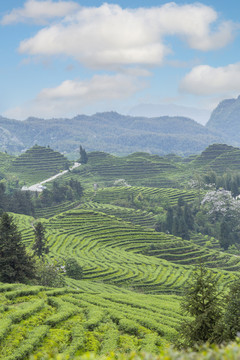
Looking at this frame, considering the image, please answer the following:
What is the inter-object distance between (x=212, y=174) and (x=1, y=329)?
511 ft

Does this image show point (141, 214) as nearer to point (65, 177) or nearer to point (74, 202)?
point (74, 202)

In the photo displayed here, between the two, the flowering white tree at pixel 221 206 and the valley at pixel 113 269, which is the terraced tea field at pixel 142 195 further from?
the flowering white tree at pixel 221 206

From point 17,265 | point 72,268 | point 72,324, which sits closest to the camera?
point 72,324

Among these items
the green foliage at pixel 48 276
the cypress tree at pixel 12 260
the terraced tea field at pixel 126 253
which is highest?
the cypress tree at pixel 12 260

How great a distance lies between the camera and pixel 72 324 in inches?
944

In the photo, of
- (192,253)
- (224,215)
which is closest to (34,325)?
(192,253)

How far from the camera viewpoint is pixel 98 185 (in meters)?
186

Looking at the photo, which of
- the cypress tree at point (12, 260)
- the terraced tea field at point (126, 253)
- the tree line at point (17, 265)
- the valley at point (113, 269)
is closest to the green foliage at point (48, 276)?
the tree line at point (17, 265)

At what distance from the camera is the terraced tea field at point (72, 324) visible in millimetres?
20719

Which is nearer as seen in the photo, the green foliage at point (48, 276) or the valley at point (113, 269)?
the valley at point (113, 269)

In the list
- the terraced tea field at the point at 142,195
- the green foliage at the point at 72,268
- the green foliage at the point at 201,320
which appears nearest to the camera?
the green foliage at the point at 201,320

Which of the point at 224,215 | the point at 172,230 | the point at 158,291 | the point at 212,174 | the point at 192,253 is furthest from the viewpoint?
the point at 212,174

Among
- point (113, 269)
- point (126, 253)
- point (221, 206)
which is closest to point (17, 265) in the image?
point (113, 269)

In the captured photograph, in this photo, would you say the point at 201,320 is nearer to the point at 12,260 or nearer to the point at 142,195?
the point at 12,260
